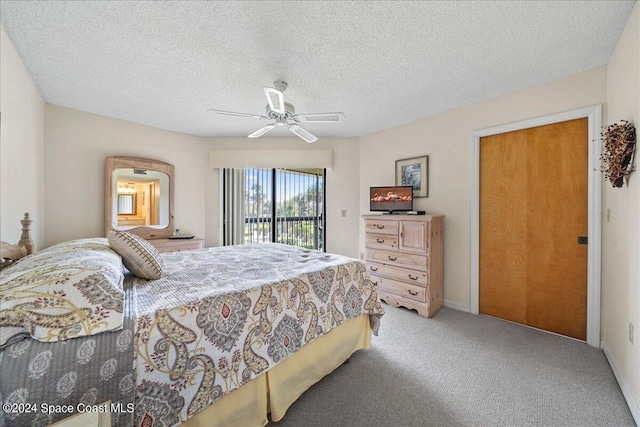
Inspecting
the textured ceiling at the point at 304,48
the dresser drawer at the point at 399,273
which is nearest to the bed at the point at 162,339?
the dresser drawer at the point at 399,273

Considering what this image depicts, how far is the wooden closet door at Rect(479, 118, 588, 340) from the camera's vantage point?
94.3 inches

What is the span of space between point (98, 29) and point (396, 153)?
343 cm

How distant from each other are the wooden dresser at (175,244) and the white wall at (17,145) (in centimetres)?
115

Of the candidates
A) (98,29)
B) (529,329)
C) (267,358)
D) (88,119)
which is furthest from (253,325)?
(88,119)

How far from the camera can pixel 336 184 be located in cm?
443

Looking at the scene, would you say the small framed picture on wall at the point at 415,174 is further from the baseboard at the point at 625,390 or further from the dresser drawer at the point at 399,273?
the baseboard at the point at 625,390

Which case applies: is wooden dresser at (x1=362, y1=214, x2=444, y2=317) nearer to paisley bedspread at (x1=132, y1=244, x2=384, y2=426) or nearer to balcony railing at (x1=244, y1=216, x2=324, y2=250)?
paisley bedspread at (x1=132, y1=244, x2=384, y2=426)

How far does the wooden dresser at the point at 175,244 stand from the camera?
11.7 feet

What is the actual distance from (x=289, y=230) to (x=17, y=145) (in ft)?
11.1

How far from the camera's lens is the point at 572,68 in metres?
2.27

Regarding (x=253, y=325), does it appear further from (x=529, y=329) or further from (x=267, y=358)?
(x=529, y=329)

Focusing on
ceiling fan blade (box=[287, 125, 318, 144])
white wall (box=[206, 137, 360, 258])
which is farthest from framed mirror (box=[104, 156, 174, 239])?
ceiling fan blade (box=[287, 125, 318, 144])

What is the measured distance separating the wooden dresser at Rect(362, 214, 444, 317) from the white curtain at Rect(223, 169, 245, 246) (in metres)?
2.36

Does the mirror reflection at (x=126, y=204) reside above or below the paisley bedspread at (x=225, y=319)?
above
